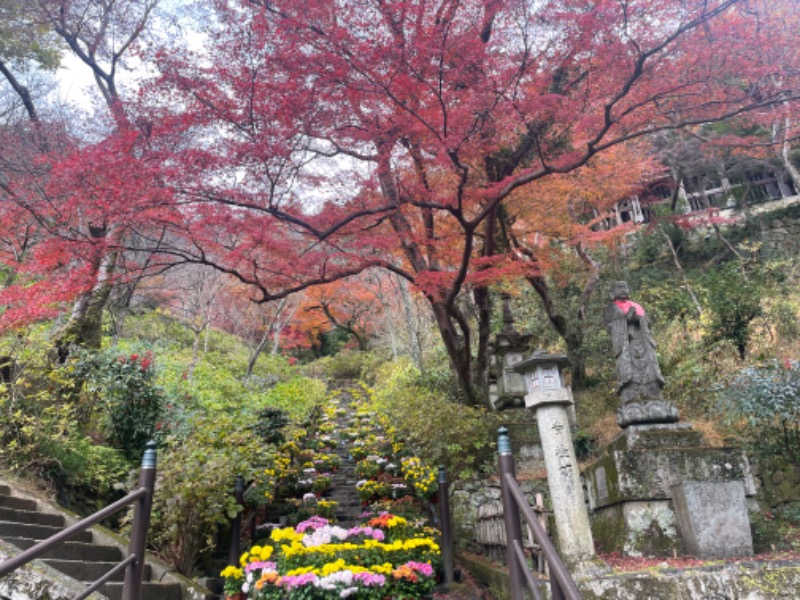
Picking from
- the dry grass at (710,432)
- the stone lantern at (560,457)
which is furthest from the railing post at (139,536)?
the dry grass at (710,432)

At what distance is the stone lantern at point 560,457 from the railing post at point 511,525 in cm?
306

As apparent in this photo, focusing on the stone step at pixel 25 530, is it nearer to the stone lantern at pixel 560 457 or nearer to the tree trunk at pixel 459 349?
the stone lantern at pixel 560 457

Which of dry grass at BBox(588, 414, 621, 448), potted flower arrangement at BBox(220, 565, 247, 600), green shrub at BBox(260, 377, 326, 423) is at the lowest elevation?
potted flower arrangement at BBox(220, 565, 247, 600)

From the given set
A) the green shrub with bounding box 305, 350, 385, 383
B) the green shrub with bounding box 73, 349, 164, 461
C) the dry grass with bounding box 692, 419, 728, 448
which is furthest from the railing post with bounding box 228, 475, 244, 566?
the green shrub with bounding box 305, 350, 385, 383

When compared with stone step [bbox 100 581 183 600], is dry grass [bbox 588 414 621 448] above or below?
above

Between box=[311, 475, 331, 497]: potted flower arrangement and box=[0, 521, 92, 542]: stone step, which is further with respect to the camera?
box=[311, 475, 331, 497]: potted flower arrangement

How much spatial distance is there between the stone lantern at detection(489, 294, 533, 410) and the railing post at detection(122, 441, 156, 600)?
809cm

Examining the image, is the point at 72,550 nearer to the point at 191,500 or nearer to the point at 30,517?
the point at 30,517

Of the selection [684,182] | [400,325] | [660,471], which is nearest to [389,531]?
[660,471]

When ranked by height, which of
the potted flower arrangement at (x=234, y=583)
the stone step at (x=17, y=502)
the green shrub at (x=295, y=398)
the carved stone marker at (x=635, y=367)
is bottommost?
the potted flower arrangement at (x=234, y=583)

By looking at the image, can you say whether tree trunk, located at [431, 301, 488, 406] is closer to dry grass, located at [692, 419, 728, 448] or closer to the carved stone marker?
the carved stone marker

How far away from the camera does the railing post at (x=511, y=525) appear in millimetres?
2191

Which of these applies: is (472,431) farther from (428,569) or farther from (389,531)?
(428,569)

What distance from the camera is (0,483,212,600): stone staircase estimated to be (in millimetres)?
4730
